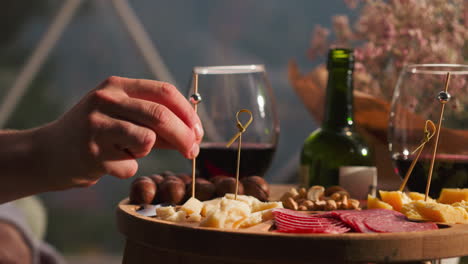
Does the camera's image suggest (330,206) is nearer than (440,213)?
No

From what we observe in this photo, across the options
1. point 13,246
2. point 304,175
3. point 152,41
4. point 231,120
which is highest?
point 152,41

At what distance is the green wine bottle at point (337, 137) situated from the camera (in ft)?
3.37

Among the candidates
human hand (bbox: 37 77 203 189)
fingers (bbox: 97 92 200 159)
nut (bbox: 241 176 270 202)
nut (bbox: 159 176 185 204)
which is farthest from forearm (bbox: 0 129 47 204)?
nut (bbox: 241 176 270 202)

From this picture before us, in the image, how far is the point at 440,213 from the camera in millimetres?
705

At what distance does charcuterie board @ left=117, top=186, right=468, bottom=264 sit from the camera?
0.60 meters

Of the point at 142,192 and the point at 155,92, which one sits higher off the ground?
the point at 155,92

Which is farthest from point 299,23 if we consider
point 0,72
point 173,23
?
point 0,72

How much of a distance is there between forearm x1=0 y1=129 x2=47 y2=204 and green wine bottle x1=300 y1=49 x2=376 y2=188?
540 mm

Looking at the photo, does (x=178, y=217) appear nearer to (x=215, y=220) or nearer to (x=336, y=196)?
(x=215, y=220)

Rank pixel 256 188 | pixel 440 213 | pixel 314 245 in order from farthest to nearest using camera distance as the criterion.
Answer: pixel 256 188 → pixel 440 213 → pixel 314 245

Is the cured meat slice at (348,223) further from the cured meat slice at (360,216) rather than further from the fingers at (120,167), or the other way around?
the fingers at (120,167)

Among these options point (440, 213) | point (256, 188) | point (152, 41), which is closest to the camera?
point (440, 213)

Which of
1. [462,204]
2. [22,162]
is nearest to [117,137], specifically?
[22,162]

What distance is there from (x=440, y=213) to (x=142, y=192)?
1.46 ft
